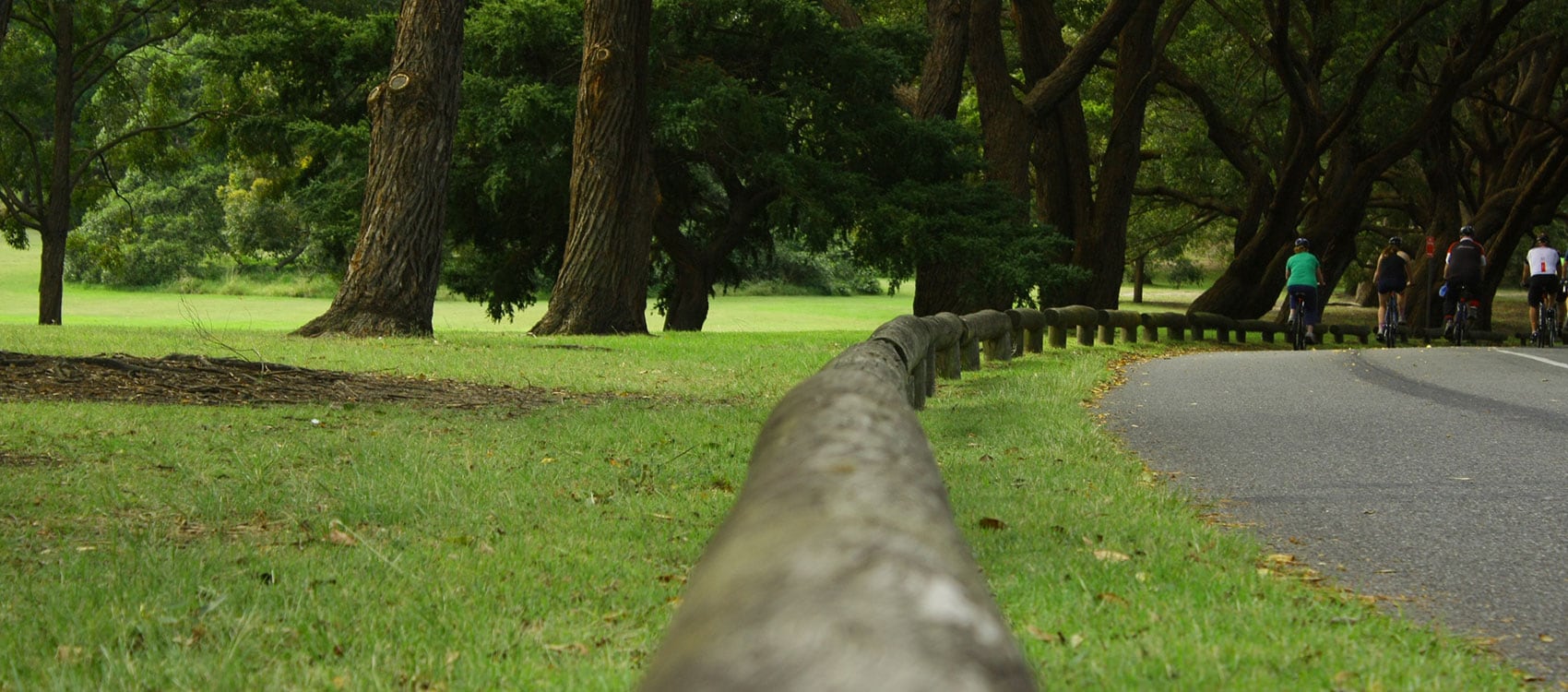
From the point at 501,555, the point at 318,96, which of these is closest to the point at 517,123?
the point at 318,96

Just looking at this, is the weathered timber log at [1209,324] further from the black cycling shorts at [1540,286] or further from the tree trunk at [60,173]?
the tree trunk at [60,173]

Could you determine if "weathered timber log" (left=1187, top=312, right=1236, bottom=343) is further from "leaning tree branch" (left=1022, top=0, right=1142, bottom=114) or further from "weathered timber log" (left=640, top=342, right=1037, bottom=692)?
"weathered timber log" (left=640, top=342, right=1037, bottom=692)

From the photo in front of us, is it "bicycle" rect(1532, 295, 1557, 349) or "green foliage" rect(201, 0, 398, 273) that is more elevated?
"green foliage" rect(201, 0, 398, 273)

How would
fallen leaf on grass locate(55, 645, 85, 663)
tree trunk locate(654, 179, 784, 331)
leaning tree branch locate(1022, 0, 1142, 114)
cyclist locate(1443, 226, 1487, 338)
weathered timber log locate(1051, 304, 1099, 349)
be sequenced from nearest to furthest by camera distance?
fallen leaf on grass locate(55, 645, 85, 663) < weathered timber log locate(1051, 304, 1099, 349) < cyclist locate(1443, 226, 1487, 338) < leaning tree branch locate(1022, 0, 1142, 114) < tree trunk locate(654, 179, 784, 331)

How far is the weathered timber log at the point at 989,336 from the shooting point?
15.3 metres

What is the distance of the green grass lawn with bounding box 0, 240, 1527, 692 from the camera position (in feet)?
14.3

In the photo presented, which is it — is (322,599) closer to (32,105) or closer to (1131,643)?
(1131,643)

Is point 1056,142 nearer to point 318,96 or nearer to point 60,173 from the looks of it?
point 318,96

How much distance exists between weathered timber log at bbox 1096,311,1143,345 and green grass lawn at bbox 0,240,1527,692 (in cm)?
1171

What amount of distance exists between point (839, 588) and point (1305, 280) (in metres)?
23.6

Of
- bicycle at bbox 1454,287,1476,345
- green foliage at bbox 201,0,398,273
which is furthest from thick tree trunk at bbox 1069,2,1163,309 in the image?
green foliage at bbox 201,0,398,273

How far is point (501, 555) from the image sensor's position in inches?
225

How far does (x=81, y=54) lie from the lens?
3325 centimetres

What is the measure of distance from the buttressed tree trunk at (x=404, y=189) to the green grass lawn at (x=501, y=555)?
7.14 metres
